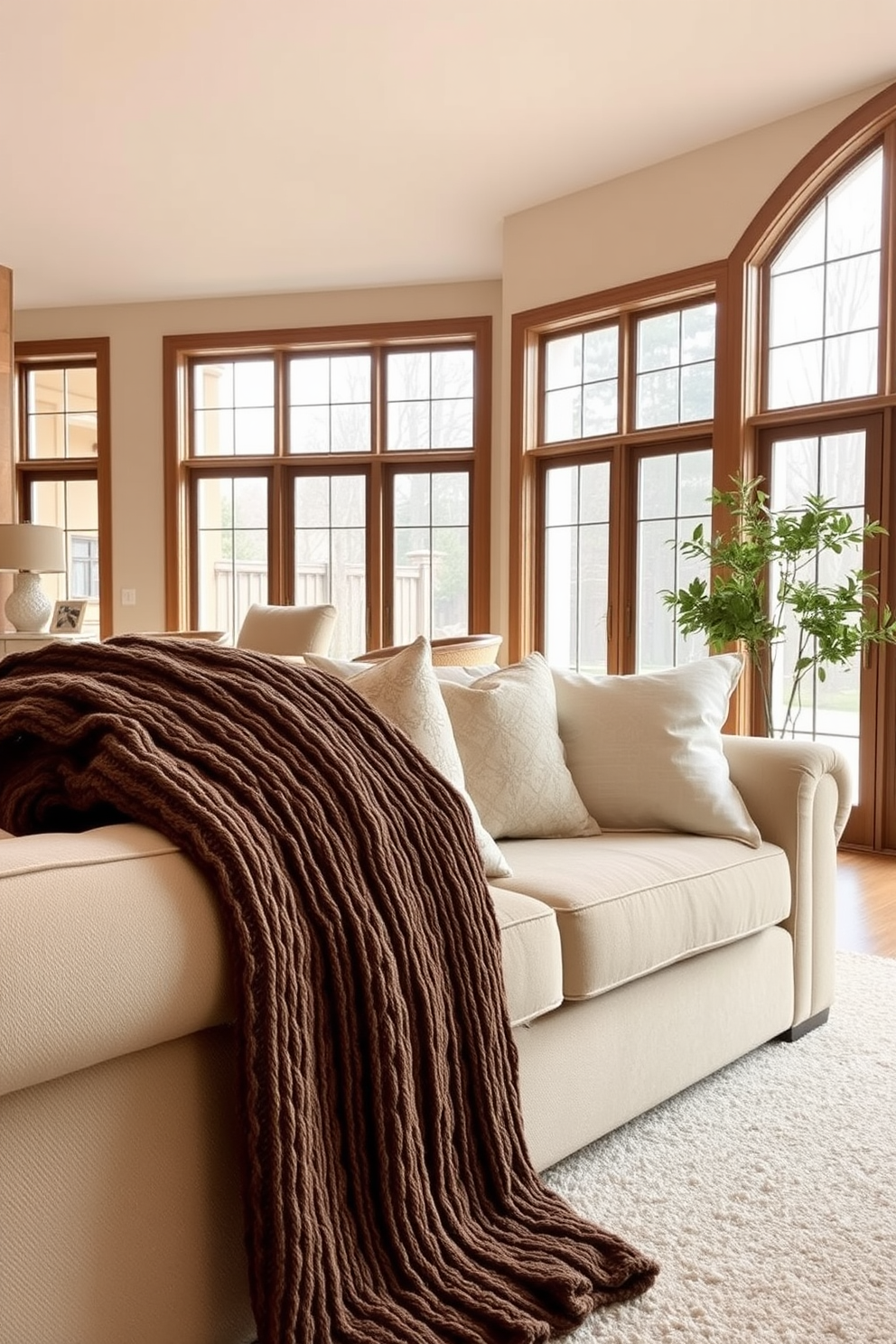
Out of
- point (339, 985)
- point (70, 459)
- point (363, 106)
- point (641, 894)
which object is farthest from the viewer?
point (70, 459)

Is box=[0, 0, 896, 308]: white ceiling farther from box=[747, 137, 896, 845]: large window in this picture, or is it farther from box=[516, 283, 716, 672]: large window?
box=[516, 283, 716, 672]: large window

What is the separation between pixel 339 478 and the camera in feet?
24.5

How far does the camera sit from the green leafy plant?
4352mm

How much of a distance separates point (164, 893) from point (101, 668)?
51 centimetres

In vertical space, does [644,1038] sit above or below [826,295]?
below

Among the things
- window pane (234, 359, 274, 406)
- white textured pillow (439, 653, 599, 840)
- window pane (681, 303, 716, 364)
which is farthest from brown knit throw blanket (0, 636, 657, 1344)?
window pane (234, 359, 274, 406)

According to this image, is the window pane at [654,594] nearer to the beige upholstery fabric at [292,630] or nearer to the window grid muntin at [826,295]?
the window grid muntin at [826,295]

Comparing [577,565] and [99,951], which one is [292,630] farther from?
[99,951]

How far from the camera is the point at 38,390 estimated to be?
319 inches

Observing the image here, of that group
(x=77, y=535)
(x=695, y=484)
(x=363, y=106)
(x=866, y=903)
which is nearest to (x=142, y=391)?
(x=77, y=535)

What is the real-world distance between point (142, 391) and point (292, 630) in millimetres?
2873

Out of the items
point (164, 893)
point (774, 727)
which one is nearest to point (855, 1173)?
point (164, 893)

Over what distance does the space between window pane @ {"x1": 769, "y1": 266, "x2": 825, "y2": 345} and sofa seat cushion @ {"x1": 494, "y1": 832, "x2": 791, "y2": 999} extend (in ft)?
11.4

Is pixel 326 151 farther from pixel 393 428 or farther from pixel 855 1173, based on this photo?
pixel 855 1173
